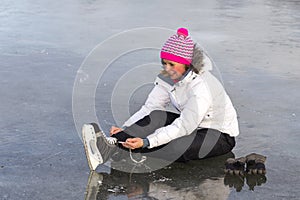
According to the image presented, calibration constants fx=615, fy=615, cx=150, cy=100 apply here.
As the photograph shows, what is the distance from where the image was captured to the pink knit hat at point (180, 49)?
470 cm

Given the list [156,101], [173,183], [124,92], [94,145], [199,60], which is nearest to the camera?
[173,183]

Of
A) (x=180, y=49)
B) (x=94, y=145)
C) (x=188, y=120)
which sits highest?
(x=180, y=49)

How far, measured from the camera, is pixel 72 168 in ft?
15.1

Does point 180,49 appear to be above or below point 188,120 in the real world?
above

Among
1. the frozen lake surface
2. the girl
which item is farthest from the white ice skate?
the frozen lake surface

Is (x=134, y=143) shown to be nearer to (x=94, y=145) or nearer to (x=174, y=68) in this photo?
(x=94, y=145)

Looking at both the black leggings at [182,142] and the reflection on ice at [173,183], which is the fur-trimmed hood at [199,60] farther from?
the reflection on ice at [173,183]

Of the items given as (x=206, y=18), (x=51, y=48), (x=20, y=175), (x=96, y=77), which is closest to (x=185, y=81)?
(x=20, y=175)

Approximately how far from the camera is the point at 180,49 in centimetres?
470

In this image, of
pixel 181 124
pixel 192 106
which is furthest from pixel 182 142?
pixel 192 106

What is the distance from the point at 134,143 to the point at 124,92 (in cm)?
242

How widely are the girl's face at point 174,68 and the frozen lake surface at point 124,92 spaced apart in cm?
70

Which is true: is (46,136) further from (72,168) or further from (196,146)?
(196,146)

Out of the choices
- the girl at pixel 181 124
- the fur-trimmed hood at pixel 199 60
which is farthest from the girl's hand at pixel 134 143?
the fur-trimmed hood at pixel 199 60
